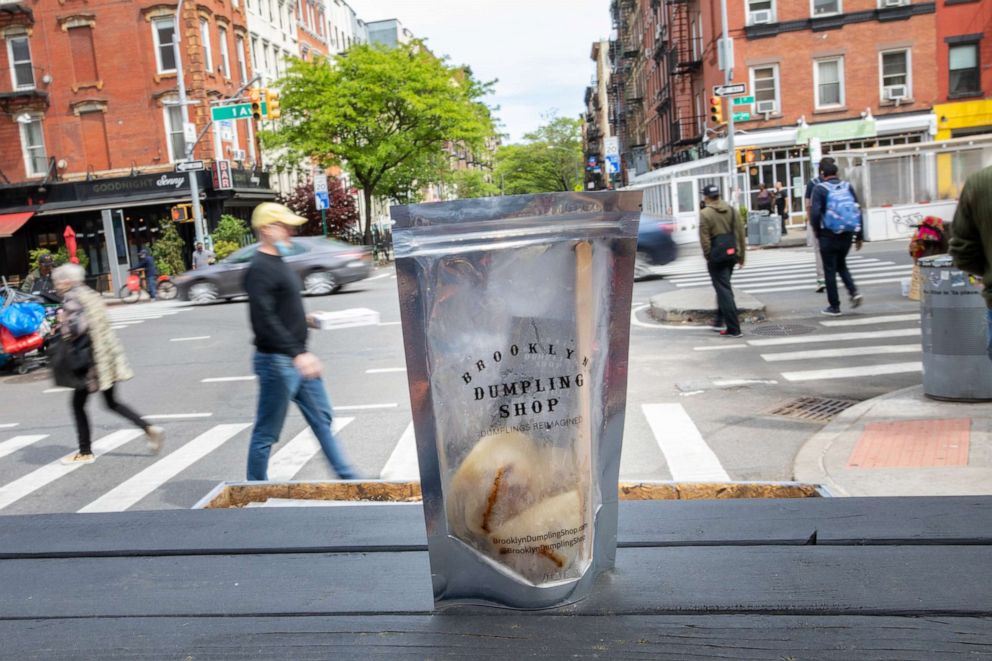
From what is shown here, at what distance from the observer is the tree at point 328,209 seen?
145 ft

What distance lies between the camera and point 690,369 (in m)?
10.7

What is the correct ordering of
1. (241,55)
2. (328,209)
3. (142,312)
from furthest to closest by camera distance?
(241,55) → (328,209) → (142,312)

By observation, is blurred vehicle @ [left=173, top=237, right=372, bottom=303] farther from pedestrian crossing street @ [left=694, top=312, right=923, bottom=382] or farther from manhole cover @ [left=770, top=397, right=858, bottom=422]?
manhole cover @ [left=770, top=397, right=858, bottom=422]

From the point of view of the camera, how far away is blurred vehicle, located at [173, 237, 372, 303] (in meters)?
23.2

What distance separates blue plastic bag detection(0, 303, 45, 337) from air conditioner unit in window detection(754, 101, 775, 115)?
30103 mm

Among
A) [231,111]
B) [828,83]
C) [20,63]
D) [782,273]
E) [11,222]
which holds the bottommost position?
[782,273]

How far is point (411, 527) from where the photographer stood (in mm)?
1765

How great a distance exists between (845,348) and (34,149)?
38771mm

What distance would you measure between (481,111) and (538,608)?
45.7 m

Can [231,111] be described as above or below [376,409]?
above

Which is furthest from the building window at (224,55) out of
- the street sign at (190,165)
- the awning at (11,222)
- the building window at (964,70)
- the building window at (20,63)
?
the building window at (964,70)

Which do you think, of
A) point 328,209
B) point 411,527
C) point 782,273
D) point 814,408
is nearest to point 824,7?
point 782,273

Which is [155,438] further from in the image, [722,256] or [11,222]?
[11,222]

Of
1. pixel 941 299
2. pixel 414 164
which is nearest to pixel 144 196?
pixel 414 164
